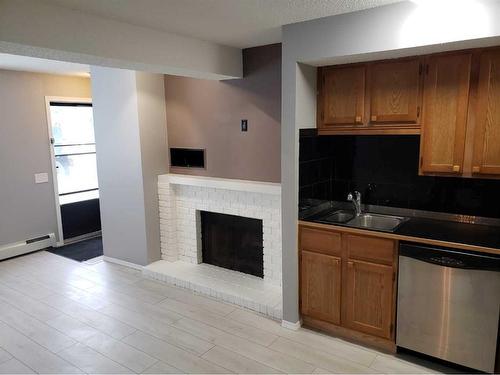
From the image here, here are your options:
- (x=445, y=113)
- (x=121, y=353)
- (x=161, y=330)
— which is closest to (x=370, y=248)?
(x=445, y=113)

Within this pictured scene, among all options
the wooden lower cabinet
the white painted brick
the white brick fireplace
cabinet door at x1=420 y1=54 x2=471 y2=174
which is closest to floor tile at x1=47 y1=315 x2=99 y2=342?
the white brick fireplace

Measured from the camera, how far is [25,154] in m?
5.12

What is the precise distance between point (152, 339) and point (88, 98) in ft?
13.8

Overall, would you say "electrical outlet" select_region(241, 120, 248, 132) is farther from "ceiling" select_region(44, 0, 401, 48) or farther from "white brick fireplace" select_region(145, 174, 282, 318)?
"ceiling" select_region(44, 0, 401, 48)

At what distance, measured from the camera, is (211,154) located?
4.11 metres

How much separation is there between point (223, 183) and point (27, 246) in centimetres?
323

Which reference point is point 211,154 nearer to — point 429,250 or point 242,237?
point 242,237

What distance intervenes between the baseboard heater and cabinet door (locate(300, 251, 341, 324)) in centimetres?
410

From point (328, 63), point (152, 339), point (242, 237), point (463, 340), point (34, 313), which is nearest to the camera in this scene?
point (463, 340)

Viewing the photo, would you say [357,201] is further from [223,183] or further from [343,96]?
[223,183]

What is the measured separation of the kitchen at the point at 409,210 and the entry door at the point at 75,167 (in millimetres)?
4093

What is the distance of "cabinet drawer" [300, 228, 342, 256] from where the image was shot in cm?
291

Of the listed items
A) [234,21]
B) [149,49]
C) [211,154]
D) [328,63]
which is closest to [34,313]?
[211,154]

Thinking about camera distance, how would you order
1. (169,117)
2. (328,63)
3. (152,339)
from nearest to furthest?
(328,63) → (152,339) → (169,117)
